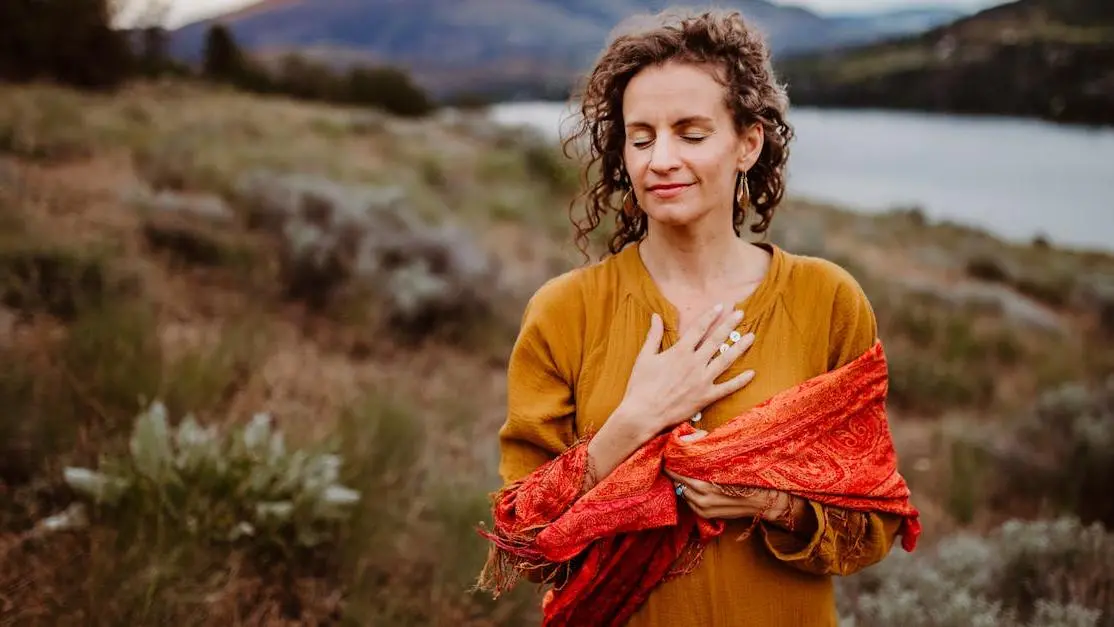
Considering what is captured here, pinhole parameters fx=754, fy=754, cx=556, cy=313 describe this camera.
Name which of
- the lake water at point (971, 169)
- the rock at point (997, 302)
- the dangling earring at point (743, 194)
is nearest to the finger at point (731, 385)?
the dangling earring at point (743, 194)

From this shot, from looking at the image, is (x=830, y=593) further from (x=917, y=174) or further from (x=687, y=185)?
(x=917, y=174)

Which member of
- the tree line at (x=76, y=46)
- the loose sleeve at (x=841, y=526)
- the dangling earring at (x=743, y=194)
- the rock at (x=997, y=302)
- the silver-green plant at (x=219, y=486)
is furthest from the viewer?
the tree line at (x=76, y=46)

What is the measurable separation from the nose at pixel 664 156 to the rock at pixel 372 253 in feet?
16.0

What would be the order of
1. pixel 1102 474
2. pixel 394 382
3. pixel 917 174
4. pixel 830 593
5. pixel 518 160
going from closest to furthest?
pixel 830 593, pixel 1102 474, pixel 394 382, pixel 518 160, pixel 917 174

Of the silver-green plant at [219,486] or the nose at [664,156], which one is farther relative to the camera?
the silver-green plant at [219,486]

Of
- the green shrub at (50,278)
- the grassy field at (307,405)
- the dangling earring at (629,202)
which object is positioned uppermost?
the dangling earring at (629,202)

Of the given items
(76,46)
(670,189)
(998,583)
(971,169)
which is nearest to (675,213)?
(670,189)

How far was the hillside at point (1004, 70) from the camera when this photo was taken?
17.8 m

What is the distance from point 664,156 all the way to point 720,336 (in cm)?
41

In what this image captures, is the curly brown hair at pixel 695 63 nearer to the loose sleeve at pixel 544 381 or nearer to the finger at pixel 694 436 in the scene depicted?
the loose sleeve at pixel 544 381

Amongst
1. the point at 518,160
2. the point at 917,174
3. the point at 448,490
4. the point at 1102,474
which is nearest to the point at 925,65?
the point at 917,174

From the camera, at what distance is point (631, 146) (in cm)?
172

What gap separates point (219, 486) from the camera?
10.1ft

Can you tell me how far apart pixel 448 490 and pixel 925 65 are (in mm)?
31583
